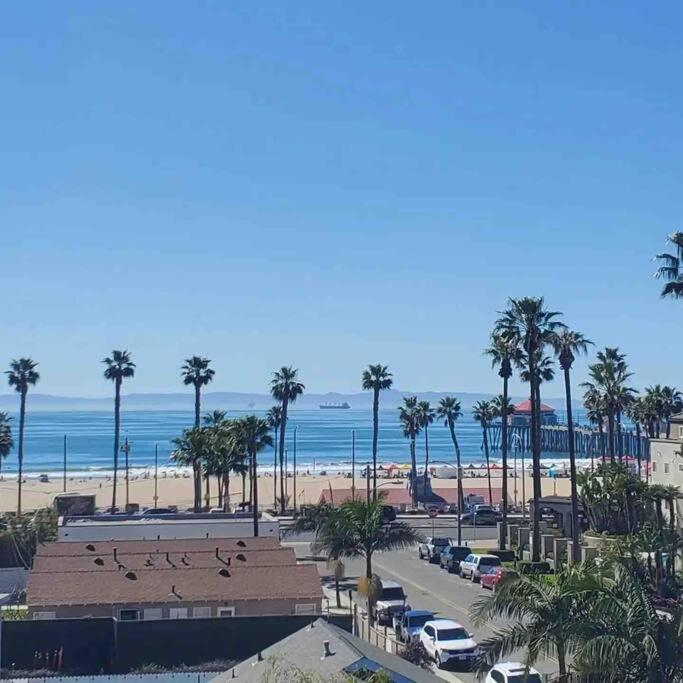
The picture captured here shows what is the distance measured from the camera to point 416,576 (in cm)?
5147

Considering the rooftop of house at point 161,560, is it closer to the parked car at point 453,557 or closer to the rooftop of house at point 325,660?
the rooftop of house at point 325,660

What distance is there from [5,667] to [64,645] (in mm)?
1924

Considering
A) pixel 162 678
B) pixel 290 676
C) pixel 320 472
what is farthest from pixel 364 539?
pixel 320 472

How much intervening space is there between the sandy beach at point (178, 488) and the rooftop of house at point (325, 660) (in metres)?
74.0

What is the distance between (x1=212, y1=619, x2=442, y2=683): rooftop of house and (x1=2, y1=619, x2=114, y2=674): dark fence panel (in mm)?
9312

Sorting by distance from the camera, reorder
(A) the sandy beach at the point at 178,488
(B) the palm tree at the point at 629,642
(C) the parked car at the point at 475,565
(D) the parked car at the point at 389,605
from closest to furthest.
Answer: (B) the palm tree at the point at 629,642 → (D) the parked car at the point at 389,605 → (C) the parked car at the point at 475,565 → (A) the sandy beach at the point at 178,488

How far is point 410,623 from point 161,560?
10422 mm

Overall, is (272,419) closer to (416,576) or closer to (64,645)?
(416,576)

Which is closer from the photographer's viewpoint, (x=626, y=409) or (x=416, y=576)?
(x=416, y=576)

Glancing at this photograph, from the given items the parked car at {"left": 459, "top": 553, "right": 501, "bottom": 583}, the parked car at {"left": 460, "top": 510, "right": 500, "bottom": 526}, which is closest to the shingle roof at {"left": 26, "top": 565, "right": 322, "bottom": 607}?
the parked car at {"left": 459, "top": 553, "right": 501, "bottom": 583}

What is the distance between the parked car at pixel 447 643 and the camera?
3172 cm

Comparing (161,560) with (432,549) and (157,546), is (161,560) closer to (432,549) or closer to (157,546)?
(157,546)

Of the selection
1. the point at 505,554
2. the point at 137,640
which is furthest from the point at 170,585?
the point at 505,554

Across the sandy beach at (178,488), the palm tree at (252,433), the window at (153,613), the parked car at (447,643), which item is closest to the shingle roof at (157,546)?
the window at (153,613)
